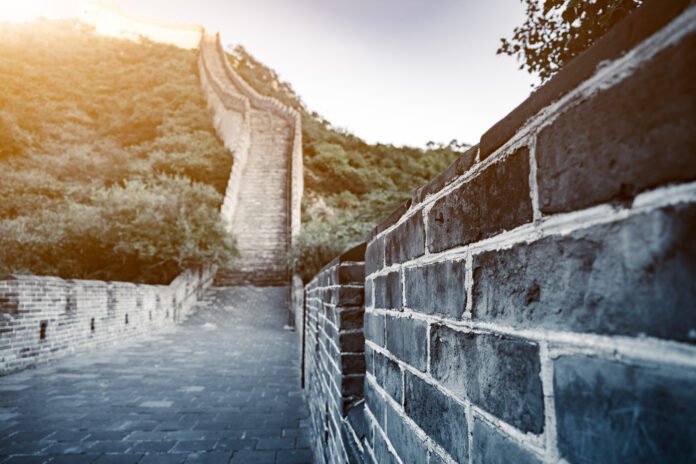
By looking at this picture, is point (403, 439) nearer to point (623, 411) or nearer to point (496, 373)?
point (496, 373)

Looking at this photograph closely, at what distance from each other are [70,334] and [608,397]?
9202 millimetres

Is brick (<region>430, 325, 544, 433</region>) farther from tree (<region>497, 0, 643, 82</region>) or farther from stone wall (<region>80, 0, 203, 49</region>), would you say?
stone wall (<region>80, 0, 203, 49</region>)

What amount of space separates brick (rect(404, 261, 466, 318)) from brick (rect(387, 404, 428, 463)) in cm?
30

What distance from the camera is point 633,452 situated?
379mm

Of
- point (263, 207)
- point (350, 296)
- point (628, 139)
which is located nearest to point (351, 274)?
point (350, 296)

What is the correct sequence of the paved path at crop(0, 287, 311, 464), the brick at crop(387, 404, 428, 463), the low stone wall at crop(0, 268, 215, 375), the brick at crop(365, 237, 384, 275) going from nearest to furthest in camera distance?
the brick at crop(387, 404, 428, 463) < the brick at crop(365, 237, 384, 275) < the paved path at crop(0, 287, 311, 464) < the low stone wall at crop(0, 268, 215, 375)

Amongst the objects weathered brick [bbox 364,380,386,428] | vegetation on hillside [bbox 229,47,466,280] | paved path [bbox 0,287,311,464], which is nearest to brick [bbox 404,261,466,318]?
weathered brick [bbox 364,380,386,428]

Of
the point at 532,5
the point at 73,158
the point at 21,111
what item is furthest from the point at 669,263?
the point at 21,111

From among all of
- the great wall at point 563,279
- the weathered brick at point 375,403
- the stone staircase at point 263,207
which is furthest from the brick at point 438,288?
the stone staircase at point 263,207

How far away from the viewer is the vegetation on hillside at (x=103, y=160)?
12562mm

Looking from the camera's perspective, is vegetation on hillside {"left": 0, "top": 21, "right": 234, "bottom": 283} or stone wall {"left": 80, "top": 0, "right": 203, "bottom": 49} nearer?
vegetation on hillside {"left": 0, "top": 21, "right": 234, "bottom": 283}

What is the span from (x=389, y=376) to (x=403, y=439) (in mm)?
222

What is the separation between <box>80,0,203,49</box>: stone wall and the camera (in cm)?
3953

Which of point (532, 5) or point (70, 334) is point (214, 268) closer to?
point (70, 334)
